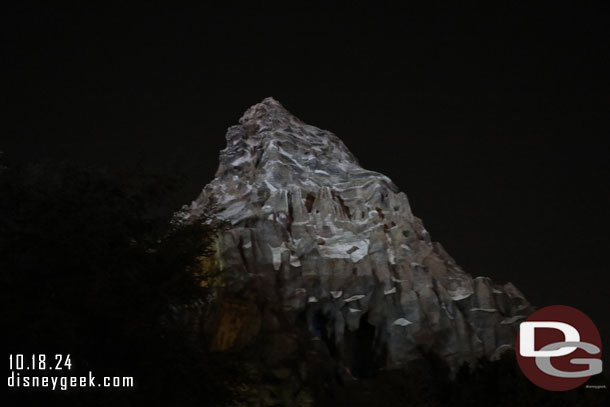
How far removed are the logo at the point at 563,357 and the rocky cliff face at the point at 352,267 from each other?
13.4m

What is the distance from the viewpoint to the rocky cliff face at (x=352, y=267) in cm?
3716

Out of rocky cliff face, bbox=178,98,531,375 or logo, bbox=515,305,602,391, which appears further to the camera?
rocky cliff face, bbox=178,98,531,375

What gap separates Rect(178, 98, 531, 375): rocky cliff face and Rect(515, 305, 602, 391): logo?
13413 millimetres

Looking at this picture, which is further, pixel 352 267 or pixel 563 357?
pixel 352 267

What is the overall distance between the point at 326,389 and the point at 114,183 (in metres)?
18.6

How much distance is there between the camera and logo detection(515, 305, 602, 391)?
65.6ft

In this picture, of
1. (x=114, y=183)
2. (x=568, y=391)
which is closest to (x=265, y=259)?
(x=568, y=391)

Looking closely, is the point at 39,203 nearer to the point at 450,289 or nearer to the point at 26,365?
the point at 26,365

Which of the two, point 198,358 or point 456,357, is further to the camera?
point 456,357

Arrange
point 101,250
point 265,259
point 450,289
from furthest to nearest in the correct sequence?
point 450,289
point 265,259
point 101,250

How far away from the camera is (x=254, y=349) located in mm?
16391

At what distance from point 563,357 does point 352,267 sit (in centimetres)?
1820

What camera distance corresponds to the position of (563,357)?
68.1 ft

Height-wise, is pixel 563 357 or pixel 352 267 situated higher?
pixel 352 267
